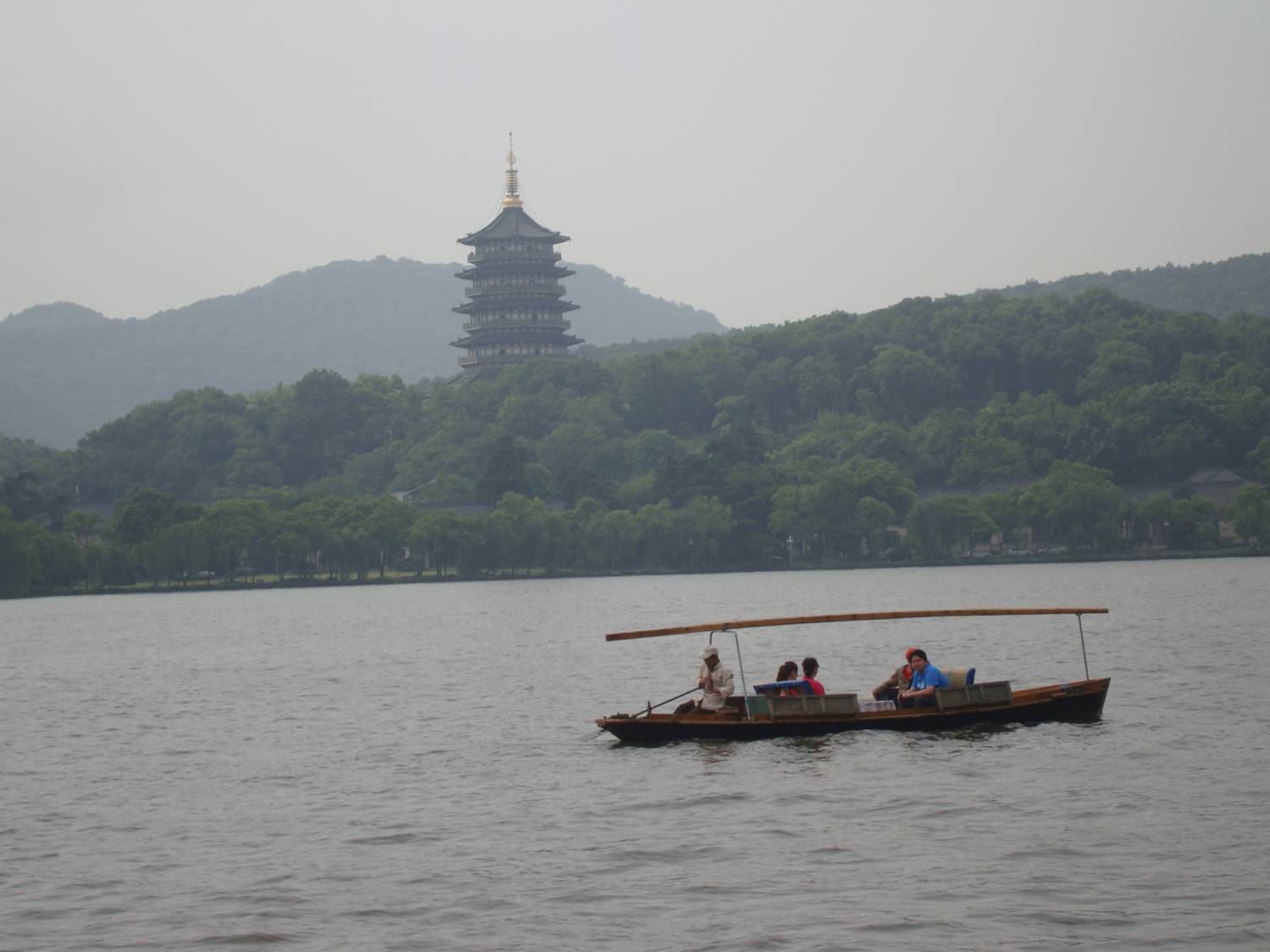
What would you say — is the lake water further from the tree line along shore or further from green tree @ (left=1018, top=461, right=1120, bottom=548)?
the tree line along shore

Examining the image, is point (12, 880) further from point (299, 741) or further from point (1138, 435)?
point (1138, 435)

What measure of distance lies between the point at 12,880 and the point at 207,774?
744 centimetres

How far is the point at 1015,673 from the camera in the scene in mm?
37188

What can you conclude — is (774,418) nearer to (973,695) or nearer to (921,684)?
(921,684)

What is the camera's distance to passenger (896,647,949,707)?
25.1 metres

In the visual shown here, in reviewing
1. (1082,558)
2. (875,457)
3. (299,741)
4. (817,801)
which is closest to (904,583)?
(1082,558)

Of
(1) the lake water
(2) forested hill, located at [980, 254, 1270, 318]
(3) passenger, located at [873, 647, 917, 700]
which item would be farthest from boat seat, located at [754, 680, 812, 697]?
(2) forested hill, located at [980, 254, 1270, 318]

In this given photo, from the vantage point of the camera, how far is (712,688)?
25.3 metres

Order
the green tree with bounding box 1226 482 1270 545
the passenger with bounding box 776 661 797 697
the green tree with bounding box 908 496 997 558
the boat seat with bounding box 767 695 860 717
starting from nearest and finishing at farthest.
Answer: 1. the boat seat with bounding box 767 695 860 717
2. the passenger with bounding box 776 661 797 697
3. the green tree with bounding box 1226 482 1270 545
4. the green tree with bounding box 908 496 997 558

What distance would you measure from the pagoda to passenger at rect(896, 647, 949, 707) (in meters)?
117

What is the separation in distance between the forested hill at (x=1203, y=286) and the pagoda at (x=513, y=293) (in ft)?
165

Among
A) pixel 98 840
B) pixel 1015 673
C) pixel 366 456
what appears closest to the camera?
pixel 98 840

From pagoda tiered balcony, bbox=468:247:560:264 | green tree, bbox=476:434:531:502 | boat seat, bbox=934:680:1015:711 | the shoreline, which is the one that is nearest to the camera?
boat seat, bbox=934:680:1015:711

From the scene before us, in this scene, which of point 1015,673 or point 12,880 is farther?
point 1015,673
